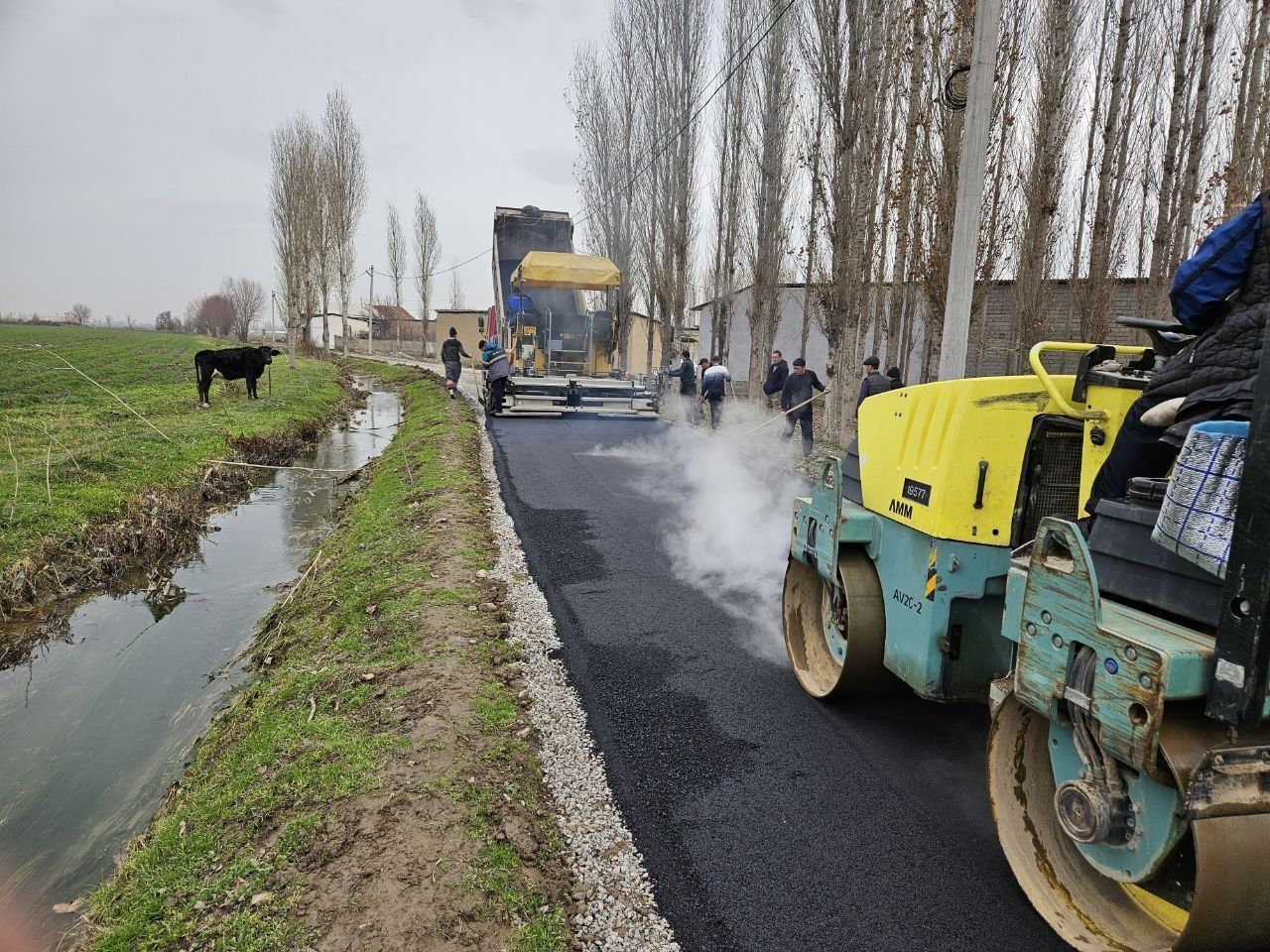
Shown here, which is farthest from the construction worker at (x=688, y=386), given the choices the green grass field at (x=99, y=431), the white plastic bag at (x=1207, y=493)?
the white plastic bag at (x=1207, y=493)

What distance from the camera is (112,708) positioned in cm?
→ 535

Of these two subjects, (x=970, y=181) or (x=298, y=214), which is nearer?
(x=970, y=181)

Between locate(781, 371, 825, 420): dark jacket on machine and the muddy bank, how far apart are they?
8736 mm

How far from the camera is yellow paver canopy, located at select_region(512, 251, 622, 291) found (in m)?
17.4

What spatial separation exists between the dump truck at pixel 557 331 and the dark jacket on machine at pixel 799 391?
4095mm

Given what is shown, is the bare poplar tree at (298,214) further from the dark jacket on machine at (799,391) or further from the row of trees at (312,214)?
the dark jacket on machine at (799,391)

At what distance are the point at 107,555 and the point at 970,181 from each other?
29.0 feet

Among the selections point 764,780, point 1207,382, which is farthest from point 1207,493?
point 764,780

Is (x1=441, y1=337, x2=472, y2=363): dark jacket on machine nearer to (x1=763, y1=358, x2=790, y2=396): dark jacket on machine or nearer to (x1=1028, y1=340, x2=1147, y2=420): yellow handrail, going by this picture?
(x1=763, y1=358, x2=790, y2=396): dark jacket on machine

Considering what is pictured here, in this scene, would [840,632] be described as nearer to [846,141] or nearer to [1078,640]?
[1078,640]

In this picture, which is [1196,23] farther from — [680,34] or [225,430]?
[225,430]

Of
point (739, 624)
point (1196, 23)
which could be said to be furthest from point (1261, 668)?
point (1196, 23)

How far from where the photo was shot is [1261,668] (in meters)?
1.81

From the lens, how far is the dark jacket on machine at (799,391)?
521 inches
